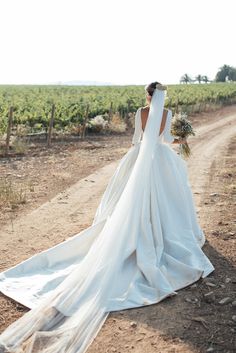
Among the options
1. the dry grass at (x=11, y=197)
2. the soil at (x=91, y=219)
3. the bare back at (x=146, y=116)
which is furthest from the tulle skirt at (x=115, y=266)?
the dry grass at (x=11, y=197)

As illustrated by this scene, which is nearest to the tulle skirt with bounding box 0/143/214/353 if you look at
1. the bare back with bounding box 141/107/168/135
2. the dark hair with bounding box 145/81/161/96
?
the bare back with bounding box 141/107/168/135

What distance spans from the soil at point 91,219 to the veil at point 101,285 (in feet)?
0.54

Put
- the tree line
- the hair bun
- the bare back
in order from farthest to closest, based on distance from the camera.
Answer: the tree line
the bare back
the hair bun

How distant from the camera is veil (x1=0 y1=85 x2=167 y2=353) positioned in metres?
3.65

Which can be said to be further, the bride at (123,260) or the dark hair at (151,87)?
the dark hair at (151,87)

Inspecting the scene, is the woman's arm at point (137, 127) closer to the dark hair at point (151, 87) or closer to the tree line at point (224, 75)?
the dark hair at point (151, 87)

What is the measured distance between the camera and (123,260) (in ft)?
15.4

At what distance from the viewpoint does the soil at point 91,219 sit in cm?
387

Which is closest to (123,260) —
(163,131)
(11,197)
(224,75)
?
(163,131)

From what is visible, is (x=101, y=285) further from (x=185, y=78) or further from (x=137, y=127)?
(x=185, y=78)

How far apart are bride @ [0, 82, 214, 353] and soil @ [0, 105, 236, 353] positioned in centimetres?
15

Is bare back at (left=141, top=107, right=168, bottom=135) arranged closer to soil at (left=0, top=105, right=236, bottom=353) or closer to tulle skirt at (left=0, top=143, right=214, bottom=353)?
tulle skirt at (left=0, top=143, right=214, bottom=353)

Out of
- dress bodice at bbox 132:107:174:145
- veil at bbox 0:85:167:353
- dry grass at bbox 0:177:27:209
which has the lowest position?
dry grass at bbox 0:177:27:209

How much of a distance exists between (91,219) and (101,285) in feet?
9.21
